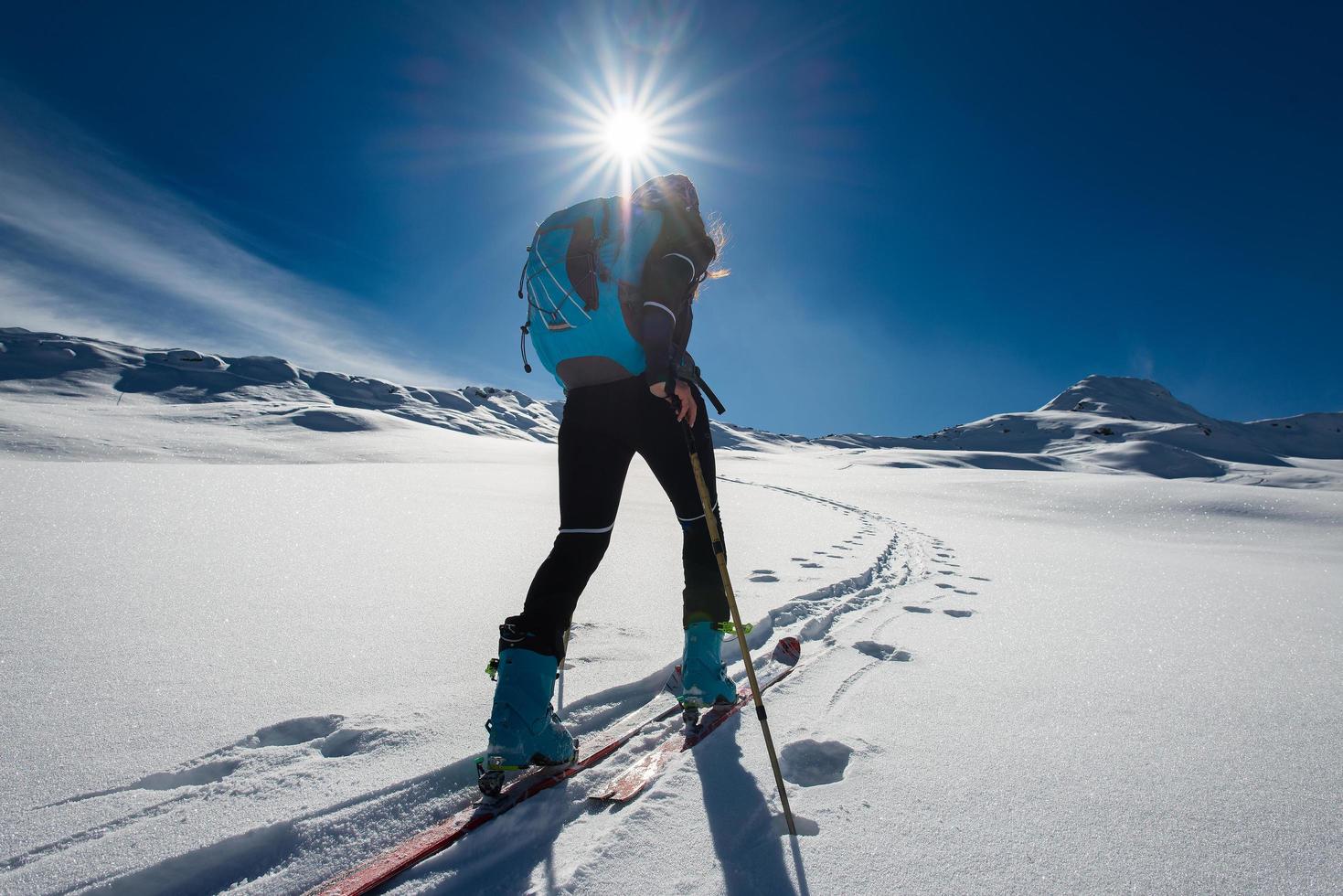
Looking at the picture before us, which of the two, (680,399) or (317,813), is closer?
(317,813)

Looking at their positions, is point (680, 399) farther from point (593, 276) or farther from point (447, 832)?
point (447, 832)

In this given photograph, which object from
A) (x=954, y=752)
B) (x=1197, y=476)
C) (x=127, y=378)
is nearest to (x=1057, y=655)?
(x=954, y=752)

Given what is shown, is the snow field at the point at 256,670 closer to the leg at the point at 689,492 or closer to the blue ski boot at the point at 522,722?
the blue ski boot at the point at 522,722

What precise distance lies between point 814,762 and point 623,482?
1.16 meters

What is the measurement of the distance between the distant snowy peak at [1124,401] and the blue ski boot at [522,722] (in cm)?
11723

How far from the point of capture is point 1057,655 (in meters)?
2.93

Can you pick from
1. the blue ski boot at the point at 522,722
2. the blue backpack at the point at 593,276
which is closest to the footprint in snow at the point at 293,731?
the blue ski boot at the point at 522,722

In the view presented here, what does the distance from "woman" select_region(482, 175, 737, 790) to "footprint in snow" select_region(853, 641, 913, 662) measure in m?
1.04

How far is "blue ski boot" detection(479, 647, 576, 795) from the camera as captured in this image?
1.63m

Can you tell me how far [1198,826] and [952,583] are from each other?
3.46 metres

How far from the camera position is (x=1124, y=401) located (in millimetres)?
105188

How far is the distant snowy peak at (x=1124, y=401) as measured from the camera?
3905 inches

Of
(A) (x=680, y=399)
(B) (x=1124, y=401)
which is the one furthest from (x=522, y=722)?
(B) (x=1124, y=401)

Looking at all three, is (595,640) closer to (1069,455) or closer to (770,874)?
(770,874)
